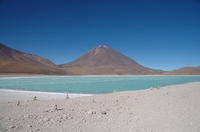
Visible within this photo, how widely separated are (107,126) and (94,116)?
1.07 meters

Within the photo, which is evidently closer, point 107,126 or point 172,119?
point 107,126

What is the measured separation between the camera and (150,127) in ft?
15.4

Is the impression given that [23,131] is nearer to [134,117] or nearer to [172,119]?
[134,117]

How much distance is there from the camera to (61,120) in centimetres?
527

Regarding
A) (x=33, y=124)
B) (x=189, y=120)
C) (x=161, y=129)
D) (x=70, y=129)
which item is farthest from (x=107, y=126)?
(x=189, y=120)

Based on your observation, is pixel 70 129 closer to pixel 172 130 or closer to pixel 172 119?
pixel 172 130

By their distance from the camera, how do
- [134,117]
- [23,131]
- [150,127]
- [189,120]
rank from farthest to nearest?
[134,117] → [189,120] → [150,127] → [23,131]

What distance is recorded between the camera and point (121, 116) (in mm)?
5852

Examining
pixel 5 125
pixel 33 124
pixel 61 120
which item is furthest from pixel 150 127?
pixel 5 125

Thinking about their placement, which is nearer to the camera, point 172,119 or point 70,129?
point 70,129

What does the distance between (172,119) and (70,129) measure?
2778mm

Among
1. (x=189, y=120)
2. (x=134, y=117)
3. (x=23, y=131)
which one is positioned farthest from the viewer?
(x=134, y=117)

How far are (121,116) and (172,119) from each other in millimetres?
1411

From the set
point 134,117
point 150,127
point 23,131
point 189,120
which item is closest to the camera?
point 23,131
